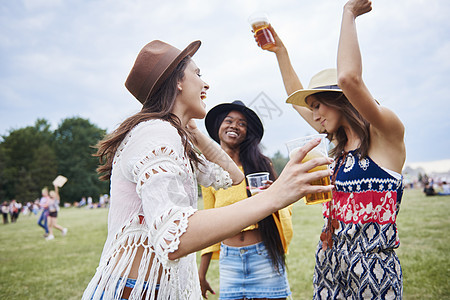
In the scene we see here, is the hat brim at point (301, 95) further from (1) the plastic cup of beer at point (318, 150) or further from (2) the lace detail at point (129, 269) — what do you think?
(2) the lace detail at point (129, 269)

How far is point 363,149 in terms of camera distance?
2141 mm

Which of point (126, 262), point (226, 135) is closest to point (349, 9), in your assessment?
point (126, 262)

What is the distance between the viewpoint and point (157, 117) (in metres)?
1.62

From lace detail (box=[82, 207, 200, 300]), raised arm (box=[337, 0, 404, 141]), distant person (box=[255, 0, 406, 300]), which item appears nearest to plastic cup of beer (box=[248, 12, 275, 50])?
distant person (box=[255, 0, 406, 300])

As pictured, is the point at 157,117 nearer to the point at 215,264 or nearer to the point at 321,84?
the point at 321,84

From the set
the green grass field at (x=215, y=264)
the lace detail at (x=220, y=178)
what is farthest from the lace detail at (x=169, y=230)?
the green grass field at (x=215, y=264)

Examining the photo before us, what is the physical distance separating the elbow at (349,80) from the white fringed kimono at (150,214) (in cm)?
101

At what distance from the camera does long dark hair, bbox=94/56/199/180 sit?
158cm

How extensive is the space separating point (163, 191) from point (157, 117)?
0.55 metres

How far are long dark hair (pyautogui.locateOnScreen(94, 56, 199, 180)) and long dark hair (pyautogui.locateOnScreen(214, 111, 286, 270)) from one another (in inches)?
68.6

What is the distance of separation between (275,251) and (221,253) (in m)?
0.60

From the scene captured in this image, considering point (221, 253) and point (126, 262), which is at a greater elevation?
point (126, 262)

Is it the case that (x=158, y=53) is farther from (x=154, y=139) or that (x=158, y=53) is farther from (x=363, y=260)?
(x=363, y=260)

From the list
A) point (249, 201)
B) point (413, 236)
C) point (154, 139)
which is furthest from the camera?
point (413, 236)
